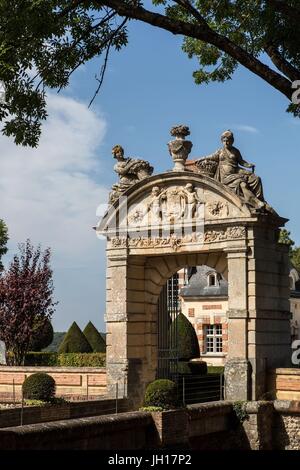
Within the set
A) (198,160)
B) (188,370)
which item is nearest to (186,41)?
(198,160)

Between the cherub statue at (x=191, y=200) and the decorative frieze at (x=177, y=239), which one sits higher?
the cherub statue at (x=191, y=200)

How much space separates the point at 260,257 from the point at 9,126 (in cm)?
867

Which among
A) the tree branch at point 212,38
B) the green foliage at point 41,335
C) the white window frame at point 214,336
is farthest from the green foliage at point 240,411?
the white window frame at point 214,336

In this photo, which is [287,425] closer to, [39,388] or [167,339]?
[167,339]

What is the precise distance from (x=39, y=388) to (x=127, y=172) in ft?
20.4

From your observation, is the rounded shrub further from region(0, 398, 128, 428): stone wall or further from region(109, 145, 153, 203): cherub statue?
region(109, 145, 153, 203): cherub statue

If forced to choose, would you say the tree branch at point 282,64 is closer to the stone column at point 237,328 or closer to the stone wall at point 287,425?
the stone column at point 237,328

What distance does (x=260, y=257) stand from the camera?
699 inches

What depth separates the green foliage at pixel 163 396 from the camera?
1468 cm

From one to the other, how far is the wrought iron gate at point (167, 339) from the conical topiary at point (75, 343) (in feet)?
29.6

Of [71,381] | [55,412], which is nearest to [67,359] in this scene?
[71,381]
